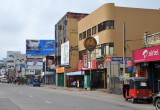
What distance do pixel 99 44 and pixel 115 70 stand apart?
8.06 meters

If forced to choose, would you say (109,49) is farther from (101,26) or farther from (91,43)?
(101,26)

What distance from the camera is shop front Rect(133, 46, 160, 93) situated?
25.9 metres

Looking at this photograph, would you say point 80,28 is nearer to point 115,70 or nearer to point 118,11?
point 118,11

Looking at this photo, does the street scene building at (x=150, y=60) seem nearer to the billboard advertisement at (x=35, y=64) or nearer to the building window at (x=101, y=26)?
the building window at (x=101, y=26)

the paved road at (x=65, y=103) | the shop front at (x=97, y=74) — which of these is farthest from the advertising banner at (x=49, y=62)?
the paved road at (x=65, y=103)

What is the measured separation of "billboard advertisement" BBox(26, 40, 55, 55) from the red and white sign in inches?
3279

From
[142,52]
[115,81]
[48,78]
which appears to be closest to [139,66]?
[142,52]

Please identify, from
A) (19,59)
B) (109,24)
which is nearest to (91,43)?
(109,24)

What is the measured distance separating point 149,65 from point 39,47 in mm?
85782

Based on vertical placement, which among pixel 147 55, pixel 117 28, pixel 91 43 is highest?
pixel 117 28

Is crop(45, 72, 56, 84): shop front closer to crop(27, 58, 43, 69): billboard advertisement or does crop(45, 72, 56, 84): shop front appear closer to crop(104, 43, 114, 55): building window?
crop(27, 58, 43, 69): billboard advertisement

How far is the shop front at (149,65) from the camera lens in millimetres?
25939

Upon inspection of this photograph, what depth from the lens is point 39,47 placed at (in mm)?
110938

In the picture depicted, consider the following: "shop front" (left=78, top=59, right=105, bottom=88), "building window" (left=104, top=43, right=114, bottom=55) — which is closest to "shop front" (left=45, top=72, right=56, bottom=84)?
"shop front" (left=78, top=59, right=105, bottom=88)
